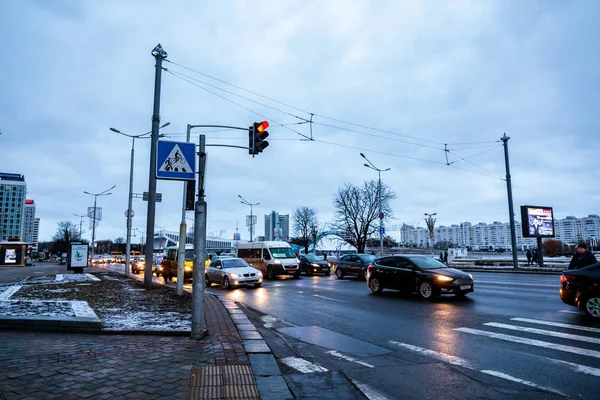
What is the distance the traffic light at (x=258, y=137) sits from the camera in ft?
32.3

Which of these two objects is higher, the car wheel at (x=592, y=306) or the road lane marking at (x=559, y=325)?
the car wheel at (x=592, y=306)

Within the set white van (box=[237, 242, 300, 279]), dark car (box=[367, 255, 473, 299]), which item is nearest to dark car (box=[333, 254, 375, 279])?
white van (box=[237, 242, 300, 279])

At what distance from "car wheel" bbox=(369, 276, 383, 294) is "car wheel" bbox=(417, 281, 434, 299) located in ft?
6.55

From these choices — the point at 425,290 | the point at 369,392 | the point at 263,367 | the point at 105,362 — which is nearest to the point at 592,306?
the point at 425,290

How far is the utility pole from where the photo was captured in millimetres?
6785

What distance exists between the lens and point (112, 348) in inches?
235

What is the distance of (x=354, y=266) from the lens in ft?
79.9

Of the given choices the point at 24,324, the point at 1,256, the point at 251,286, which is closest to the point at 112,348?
the point at 24,324

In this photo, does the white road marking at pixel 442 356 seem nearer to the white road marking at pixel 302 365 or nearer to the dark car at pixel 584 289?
the white road marking at pixel 302 365

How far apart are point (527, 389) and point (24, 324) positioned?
7938 millimetres

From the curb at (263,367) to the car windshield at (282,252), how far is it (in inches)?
721

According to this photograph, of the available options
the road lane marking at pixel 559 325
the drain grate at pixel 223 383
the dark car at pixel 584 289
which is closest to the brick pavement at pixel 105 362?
the drain grate at pixel 223 383

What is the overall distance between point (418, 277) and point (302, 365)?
8681mm

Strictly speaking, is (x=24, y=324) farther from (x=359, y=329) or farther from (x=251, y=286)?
(x=251, y=286)
